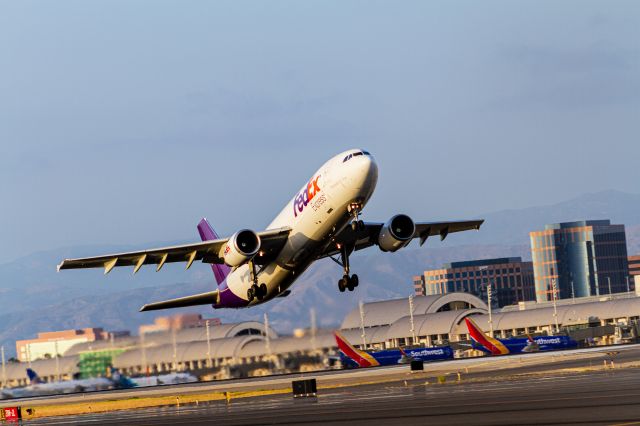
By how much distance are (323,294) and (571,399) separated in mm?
30223

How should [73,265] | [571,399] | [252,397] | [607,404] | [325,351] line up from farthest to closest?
1. [325,351]
2. [252,397]
3. [73,265]
4. [571,399]
5. [607,404]

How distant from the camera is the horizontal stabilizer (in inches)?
2675

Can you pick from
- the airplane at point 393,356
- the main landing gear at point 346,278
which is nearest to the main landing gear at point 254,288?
the main landing gear at point 346,278

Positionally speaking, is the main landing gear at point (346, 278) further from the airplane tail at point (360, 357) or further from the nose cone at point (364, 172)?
the airplane tail at point (360, 357)

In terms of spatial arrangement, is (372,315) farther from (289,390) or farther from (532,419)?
(532,419)

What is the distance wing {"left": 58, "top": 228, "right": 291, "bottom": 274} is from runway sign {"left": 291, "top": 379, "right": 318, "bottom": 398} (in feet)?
28.9

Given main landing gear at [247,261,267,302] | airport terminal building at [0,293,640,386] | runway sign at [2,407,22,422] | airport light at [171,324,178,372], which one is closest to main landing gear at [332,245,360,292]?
main landing gear at [247,261,267,302]

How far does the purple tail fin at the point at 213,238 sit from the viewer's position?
72.1 meters

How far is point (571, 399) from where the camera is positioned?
42250 millimetres

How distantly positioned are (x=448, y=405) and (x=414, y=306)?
10238cm

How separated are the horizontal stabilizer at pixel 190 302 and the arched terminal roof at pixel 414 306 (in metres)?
73.7

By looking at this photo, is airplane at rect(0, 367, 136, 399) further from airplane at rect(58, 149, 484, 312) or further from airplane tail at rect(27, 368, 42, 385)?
airplane at rect(58, 149, 484, 312)

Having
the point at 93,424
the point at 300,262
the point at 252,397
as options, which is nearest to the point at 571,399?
the point at 300,262

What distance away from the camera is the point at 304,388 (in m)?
63.8
